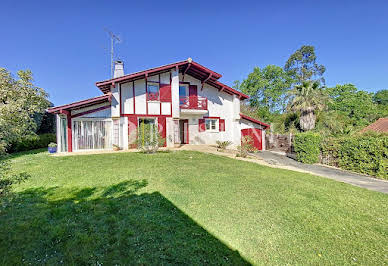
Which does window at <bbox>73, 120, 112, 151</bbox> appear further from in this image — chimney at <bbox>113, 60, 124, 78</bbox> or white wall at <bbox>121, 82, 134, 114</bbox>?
chimney at <bbox>113, 60, 124, 78</bbox>

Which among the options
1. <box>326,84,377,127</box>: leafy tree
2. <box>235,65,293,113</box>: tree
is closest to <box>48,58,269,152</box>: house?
<box>235,65,293,113</box>: tree

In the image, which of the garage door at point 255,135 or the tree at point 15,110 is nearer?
the tree at point 15,110

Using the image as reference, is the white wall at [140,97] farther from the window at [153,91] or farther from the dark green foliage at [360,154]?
the dark green foliage at [360,154]

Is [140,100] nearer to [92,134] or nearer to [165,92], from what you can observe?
[165,92]

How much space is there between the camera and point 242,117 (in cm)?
1714

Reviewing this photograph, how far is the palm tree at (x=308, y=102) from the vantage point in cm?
1752

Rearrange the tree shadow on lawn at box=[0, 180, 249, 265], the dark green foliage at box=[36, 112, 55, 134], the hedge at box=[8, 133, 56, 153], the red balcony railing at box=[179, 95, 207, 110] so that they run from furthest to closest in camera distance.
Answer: the dark green foliage at box=[36, 112, 55, 134], the red balcony railing at box=[179, 95, 207, 110], the hedge at box=[8, 133, 56, 153], the tree shadow on lawn at box=[0, 180, 249, 265]

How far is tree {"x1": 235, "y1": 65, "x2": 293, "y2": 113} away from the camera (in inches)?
1506

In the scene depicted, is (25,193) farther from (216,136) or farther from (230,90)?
(230,90)

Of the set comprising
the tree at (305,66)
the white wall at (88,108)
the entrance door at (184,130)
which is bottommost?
the entrance door at (184,130)

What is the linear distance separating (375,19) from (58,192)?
28418 millimetres

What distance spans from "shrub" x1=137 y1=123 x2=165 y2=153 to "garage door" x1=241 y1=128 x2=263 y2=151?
8.65 metres

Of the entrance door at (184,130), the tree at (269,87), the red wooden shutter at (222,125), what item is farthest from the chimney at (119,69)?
the tree at (269,87)

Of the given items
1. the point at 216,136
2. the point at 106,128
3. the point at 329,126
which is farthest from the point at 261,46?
the point at 106,128
